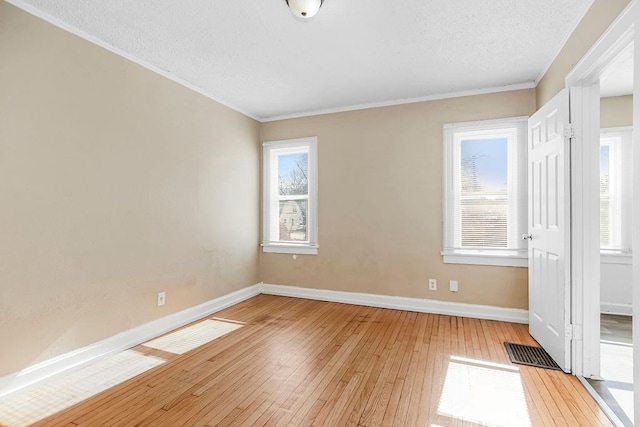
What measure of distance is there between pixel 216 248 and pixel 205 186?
0.78 m

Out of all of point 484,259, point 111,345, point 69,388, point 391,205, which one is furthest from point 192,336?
point 484,259

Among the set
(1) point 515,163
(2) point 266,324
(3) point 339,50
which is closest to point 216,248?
(2) point 266,324

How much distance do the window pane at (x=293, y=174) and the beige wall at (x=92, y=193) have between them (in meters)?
1.13

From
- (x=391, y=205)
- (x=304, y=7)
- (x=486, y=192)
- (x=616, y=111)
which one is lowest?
(x=391, y=205)

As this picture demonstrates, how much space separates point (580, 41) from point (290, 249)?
12.3ft

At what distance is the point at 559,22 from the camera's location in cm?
239

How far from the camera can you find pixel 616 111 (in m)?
3.87

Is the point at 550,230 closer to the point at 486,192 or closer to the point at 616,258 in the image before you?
the point at 486,192

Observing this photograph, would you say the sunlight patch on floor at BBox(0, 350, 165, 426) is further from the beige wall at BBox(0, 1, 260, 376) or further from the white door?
the white door

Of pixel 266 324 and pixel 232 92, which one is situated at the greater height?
pixel 232 92

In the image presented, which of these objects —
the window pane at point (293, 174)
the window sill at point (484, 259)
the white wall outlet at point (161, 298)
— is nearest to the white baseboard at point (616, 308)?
the window sill at point (484, 259)

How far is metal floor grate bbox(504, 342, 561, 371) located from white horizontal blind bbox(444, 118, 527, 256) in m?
1.09

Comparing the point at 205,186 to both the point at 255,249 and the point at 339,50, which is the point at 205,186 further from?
the point at 339,50

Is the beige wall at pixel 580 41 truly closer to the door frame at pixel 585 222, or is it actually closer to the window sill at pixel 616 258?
the door frame at pixel 585 222
